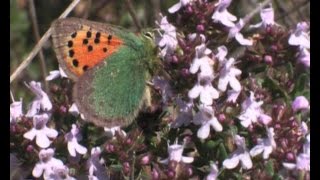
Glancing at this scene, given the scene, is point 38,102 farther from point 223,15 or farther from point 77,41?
point 223,15

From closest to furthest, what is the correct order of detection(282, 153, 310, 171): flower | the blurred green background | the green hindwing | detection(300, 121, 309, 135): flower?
1. detection(282, 153, 310, 171): flower
2. detection(300, 121, 309, 135): flower
3. the green hindwing
4. the blurred green background

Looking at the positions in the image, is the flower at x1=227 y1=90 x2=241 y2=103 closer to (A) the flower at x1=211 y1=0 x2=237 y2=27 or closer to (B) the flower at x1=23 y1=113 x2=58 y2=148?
(A) the flower at x1=211 y1=0 x2=237 y2=27

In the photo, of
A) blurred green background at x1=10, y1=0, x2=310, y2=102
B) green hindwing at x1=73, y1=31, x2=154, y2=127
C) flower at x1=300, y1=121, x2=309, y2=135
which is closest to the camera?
flower at x1=300, y1=121, x2=309, y2=135

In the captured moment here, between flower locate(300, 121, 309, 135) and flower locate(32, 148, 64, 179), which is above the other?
flower locate(300, 121, 309, 135)

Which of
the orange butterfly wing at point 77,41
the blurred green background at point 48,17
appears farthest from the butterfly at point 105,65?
the blurred green background at point 48,17

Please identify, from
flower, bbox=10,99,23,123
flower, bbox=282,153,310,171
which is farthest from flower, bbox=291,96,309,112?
flower, bbox=10,99,23,123

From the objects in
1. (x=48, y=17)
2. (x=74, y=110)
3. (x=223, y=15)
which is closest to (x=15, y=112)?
(x=74, y=110)
